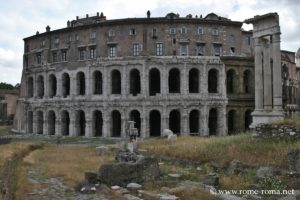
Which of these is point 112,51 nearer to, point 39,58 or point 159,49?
point 159,49

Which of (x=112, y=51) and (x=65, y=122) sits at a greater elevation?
(x=112, y=51)

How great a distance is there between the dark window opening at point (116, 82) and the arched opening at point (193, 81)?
931cm

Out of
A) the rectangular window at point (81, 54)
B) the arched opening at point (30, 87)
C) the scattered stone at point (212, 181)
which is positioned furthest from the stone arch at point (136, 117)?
the scattered stone at point (212, 181)

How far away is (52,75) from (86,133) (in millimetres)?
10719

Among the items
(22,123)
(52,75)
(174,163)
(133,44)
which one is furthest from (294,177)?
(22,123)

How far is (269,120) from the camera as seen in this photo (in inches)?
961

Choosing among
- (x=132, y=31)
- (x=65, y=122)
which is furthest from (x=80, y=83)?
(x=132, y=31)

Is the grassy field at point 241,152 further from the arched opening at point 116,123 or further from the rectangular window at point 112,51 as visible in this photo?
the arched opening at point 116,123

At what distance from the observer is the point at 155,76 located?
5338 centimetres

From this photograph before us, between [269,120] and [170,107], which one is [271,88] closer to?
[269,120]

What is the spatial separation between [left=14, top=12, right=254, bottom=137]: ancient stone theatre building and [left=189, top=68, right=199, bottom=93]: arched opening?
0.13m

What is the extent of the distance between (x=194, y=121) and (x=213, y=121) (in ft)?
8.00

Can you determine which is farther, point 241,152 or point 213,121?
point 213,121

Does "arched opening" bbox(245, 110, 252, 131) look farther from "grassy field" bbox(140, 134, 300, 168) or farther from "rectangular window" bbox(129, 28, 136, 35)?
"grassy field" bbox(140, 134, 300, 168)
